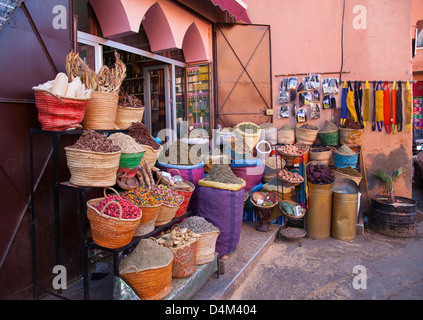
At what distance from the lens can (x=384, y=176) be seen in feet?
19.9

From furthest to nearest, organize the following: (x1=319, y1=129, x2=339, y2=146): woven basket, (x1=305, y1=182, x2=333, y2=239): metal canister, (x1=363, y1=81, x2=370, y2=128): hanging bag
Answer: (x1=363, y1=81, x2=370, y2=128): hanging bag
(x1=319, y1=129, x2=339, y2=146): woven basket
(x1=305, y1=182, x2=333, y2=239): metal canister

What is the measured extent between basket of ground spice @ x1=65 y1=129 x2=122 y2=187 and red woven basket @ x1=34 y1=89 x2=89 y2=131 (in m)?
0.17

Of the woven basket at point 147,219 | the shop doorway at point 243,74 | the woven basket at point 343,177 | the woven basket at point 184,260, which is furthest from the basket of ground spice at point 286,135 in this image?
the woven basket at point 147,219

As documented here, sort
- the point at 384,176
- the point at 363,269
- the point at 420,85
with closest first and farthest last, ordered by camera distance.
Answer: the point at 363,269 → the point at 384,176 → the point at 420,85

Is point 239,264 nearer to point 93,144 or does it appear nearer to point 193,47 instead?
point 93,144

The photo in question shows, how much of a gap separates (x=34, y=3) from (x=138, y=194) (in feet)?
6.26

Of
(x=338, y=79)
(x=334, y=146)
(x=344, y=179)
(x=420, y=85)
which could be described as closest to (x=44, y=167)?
(x=344, y=179)

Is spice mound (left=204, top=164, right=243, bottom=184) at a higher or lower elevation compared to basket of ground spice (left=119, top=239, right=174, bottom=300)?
higher

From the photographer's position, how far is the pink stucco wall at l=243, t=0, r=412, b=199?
617 cm

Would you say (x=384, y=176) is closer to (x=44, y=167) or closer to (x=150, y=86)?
(x=150, y=86)

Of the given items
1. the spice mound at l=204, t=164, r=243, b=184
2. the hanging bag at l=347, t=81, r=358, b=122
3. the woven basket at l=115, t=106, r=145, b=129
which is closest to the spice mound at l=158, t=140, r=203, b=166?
the spice mound at l=204, t=164, r=243, b=184

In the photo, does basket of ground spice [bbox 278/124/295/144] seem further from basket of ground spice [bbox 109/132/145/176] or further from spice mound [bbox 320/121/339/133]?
basket of ground spice [bbox 109/132/145/176]

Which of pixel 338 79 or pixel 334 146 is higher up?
pixel 338 79

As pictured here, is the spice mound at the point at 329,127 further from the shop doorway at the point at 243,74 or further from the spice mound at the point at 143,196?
the spice mound at the point at 143,196
